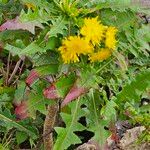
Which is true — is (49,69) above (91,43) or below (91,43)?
below

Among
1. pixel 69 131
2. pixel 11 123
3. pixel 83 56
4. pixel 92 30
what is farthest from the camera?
pixel 11 123

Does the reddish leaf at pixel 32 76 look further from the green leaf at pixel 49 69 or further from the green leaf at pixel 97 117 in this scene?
the green leaf at pixel 97 117

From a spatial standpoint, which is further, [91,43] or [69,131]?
[69,131]

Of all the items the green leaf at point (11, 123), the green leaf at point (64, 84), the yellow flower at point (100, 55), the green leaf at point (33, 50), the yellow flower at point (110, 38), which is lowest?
the green leaf at point (11, 123)

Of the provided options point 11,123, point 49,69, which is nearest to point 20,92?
point 11,123

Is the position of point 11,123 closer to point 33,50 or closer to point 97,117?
point 97,117

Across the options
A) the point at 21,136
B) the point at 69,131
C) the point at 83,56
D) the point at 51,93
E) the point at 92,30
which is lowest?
the point at 21,136

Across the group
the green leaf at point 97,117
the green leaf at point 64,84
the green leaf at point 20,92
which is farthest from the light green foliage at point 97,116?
the green leaf at point 20,92
